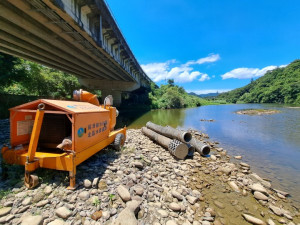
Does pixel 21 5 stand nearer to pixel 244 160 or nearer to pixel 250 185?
pixel 250 185

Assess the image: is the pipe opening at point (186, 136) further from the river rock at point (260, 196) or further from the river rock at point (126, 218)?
the river rock at point (126, 218)

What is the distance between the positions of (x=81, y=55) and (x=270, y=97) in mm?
90010

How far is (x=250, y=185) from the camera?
4.32 m

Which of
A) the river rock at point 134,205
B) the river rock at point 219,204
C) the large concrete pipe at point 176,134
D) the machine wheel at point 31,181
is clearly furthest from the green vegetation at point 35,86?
the river rock at point 219,204

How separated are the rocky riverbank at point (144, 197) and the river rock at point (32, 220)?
0.01m

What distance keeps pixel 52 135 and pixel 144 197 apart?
302 cm

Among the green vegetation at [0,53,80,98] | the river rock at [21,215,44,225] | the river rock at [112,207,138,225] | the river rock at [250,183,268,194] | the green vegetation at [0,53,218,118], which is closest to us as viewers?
the river rock at [21,215,44,225]

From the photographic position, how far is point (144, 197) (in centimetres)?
326

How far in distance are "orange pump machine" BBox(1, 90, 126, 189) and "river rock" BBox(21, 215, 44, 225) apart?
30.6 inches

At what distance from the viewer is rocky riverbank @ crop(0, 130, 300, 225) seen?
103 inches

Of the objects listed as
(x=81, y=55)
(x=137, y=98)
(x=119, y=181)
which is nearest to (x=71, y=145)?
(x=119, y=181)

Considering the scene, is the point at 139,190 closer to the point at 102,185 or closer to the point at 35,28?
the point at 102,185

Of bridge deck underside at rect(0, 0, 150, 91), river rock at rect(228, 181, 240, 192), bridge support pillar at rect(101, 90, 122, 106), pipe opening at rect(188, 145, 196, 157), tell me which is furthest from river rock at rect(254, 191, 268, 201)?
bridge support pillar at rect(101, 90, 122, 106)

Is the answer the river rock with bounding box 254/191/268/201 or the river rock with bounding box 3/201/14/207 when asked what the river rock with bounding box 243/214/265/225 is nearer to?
the river rock with bounding box 254/191/268/201
